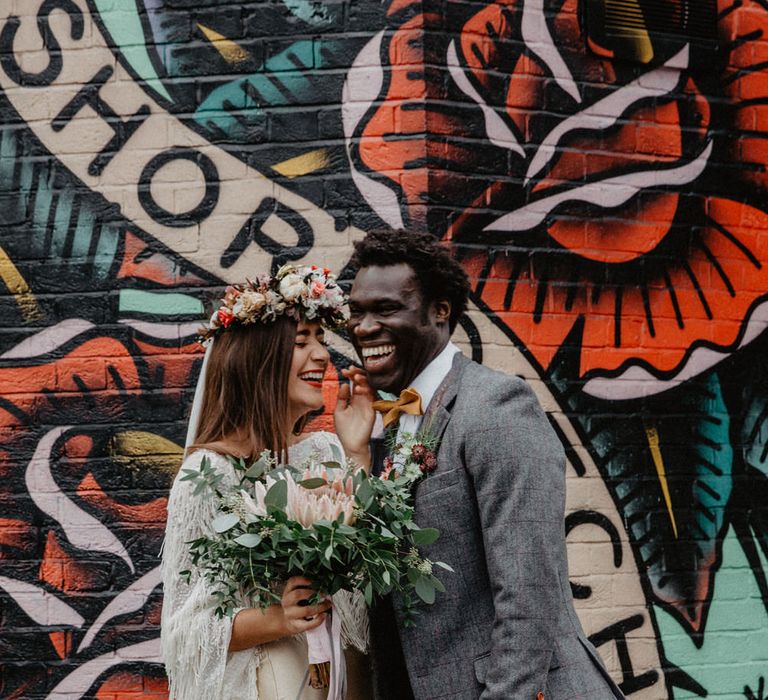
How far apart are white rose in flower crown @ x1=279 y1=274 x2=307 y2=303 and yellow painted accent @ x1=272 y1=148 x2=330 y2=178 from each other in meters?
1.01

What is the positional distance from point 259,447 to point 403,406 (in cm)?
55

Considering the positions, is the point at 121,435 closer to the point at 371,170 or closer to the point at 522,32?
the point at 371,170

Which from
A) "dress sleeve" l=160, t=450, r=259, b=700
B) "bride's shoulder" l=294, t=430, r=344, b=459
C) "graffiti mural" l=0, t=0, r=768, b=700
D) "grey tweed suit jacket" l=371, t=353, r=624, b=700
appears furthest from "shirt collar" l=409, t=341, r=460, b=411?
"graffiti mural" l=0, t=0, r=768, b=700

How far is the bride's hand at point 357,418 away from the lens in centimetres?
321

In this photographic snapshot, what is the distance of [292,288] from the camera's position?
10.6 ft

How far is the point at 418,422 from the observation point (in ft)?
9.48

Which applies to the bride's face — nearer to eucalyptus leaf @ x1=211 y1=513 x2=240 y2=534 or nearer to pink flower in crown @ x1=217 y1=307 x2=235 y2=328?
pink flower in crown @ x1=217 y1=307 x2=235 y2=328

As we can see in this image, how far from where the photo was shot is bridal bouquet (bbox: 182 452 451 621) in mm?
2490

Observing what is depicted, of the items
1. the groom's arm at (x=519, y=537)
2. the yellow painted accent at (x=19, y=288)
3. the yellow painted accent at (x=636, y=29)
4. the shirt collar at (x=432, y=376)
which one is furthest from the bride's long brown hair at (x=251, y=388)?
the yellow painted accent at (x=636, y=29)

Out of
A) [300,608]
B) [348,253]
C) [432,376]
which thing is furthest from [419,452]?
[348,253]

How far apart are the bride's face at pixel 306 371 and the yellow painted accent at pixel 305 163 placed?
1035 millimetres

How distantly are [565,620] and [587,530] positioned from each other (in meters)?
1.52

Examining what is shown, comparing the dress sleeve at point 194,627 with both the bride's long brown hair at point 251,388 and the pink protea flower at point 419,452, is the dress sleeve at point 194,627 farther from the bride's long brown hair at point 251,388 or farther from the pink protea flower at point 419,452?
the pink protea flower at point 419,452

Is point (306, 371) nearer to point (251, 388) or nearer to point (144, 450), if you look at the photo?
point (251, 388)
